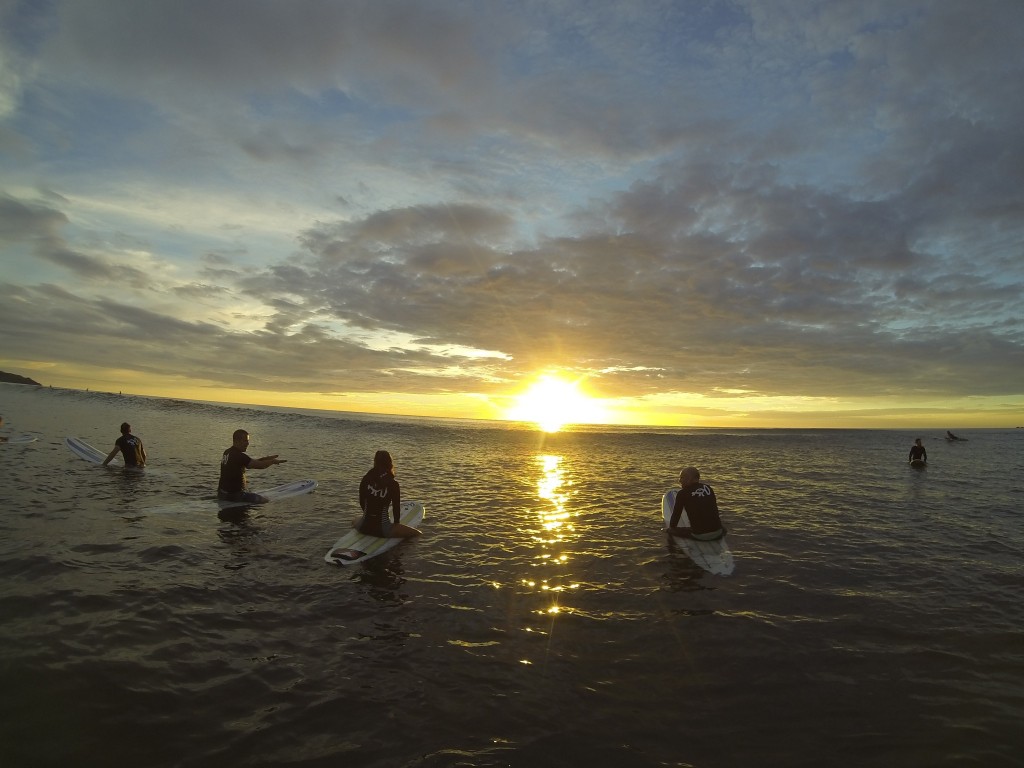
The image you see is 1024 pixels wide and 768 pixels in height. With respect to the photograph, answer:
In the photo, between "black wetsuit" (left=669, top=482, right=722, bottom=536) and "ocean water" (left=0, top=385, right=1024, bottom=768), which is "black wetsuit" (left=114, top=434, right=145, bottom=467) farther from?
"black wetsuit" (left=669, top=482, right=722, bottom=536)

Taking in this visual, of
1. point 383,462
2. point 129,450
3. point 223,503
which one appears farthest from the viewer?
point 129,450

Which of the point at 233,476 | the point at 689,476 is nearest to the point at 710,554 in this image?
the point at 689,476

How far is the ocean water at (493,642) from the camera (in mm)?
5680

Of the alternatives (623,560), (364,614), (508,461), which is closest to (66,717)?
(364,614)

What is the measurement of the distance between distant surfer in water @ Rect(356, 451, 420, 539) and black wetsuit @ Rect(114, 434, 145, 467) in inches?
623

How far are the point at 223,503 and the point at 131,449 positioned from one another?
31.0ft

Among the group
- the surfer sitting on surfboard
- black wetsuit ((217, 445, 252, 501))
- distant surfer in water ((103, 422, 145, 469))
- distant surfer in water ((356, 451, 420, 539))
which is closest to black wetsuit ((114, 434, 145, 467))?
Result: distant surfer in water ((103, 422, 145, 469))

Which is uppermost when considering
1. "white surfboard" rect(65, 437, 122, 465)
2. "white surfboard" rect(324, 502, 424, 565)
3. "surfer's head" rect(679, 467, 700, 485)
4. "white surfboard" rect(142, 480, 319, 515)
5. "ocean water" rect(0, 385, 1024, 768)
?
"surfer's head" rect(679, 467, 700, 485)

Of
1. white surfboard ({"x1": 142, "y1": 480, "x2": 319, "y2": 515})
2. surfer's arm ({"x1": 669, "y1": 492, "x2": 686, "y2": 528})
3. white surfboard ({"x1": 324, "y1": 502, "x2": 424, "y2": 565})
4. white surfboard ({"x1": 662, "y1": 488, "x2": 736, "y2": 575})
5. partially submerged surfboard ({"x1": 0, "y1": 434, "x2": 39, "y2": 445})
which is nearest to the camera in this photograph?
white surfboard ({"x1": 324, "y1": 502, "x2": 424, "y2": 565})

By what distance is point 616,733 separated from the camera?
5.95 m

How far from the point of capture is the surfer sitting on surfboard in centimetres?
1411

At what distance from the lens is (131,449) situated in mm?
22109

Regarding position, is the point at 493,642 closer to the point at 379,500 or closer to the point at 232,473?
the point at 379,500

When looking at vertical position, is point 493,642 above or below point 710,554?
below
